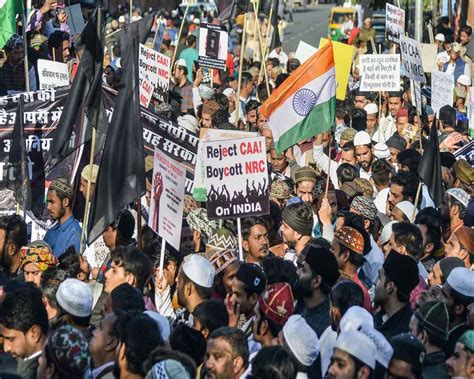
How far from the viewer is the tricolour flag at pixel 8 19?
15.5 meters

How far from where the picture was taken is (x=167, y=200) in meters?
10.1

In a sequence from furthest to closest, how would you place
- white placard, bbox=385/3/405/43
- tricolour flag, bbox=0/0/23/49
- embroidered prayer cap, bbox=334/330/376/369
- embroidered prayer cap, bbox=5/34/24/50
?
white placard, bbox=385/3/405/43 < embroidered prayer cap, bbox=5/34/24/50 < tricolour flag, bbox=0/0/23/49 < embroidered prayer cap, bbox=334/330/376/369

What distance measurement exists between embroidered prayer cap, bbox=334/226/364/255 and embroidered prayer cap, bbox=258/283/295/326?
1.44 meters

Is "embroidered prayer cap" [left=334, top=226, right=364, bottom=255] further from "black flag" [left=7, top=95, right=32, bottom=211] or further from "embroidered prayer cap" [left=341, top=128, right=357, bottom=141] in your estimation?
"embroidered prayer cap" [left=341, top=128, right=357, bottom=141]

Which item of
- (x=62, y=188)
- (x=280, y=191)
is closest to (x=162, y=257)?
(x=62, y=188)

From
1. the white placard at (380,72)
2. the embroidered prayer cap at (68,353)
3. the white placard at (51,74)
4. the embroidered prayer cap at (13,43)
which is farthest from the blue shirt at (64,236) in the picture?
the white placard at (380,72)

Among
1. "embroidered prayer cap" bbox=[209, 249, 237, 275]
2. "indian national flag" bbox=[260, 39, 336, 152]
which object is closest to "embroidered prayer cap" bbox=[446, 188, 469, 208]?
"indian national flag" bbox=[260, 39, 336, 152]

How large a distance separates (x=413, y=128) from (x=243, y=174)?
6.03m

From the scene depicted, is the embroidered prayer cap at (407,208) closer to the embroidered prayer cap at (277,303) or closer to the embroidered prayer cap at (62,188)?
the embroidered prayer cap at (62,188)

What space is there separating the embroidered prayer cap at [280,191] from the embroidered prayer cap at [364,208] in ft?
3.68

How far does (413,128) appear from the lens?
635 inches

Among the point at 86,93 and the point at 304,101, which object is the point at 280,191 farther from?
the point at 86,93

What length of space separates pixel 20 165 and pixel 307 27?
45421mm

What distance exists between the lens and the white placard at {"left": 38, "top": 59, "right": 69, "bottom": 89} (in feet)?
50.5
